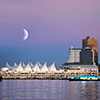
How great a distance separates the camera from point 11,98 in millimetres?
58500

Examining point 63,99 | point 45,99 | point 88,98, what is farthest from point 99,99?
point 45,99

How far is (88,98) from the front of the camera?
5869 cm

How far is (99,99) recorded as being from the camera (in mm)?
57219

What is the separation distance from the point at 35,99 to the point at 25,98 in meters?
2.47

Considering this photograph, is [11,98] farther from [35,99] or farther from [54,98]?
[54,98]

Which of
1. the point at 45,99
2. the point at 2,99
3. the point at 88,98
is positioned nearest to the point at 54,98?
the point at 45,99

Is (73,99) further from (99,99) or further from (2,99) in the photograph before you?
(2,99)

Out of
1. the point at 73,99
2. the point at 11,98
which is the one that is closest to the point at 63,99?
the point at 73,99

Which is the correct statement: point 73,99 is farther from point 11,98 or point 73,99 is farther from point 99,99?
point 11,98

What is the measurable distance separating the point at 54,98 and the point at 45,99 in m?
2.58

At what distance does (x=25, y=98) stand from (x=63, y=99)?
25.7 feet

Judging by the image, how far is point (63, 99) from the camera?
57406mm

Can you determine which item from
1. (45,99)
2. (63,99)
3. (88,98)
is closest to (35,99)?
(45,99)

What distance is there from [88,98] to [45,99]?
8.83m
